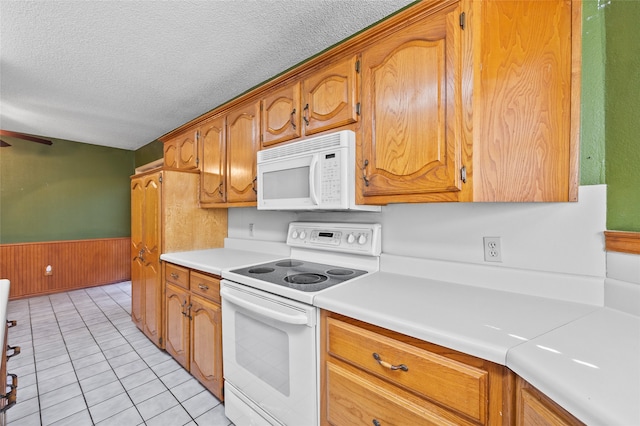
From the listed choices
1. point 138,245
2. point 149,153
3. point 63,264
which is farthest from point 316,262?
point 63,264

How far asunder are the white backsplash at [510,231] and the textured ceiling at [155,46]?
→ 1155mm

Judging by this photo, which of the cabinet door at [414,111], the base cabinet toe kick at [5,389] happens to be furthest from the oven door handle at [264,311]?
the base cabinet toe kick at [5,389]

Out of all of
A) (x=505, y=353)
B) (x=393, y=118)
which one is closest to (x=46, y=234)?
(x=393, y=118)

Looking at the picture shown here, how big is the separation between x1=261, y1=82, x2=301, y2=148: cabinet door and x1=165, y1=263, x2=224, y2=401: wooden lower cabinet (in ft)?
3.22

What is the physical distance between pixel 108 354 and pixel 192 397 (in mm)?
1112

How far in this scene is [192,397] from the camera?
185 cm

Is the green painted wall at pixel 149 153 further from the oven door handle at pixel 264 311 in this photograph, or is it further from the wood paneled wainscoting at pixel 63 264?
the oven door handle at pixel 264 311

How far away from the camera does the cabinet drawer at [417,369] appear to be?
31.0 inches

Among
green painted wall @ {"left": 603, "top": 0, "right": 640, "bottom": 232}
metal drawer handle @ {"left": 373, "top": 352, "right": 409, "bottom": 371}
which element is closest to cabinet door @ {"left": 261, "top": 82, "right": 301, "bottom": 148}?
metal drawer handle @ {"left": 373, "top": 352, "right": 409, "bottom": 371}

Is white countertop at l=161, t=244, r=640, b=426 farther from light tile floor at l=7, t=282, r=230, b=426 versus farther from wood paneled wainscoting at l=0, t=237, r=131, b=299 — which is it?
wood paneled wainscoting at l=0, t=237, r=131, b=299

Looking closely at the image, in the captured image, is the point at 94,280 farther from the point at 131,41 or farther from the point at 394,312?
the point at 394,312

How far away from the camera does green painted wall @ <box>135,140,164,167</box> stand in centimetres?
416

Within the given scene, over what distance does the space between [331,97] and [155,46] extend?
1.26 meters

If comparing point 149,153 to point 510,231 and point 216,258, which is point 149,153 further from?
point 510,231
